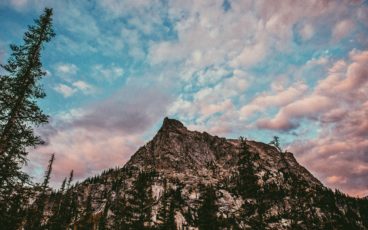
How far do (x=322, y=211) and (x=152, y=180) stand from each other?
2683 inches

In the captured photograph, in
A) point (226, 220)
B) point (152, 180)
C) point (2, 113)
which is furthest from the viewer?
point (152, 180)

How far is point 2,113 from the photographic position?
20.8 metres

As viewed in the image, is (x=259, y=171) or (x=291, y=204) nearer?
(x=291, y=204)

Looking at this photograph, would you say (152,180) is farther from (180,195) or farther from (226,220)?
(226,220)

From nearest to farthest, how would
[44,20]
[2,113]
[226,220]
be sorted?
[2,113]
[44,20]
[226,220]

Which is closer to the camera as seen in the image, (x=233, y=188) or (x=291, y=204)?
(x=291, y=204)

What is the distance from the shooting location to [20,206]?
61.4ft

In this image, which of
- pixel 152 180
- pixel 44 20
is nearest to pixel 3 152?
pixel 44 20

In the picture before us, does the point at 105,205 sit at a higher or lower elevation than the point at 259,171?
lower

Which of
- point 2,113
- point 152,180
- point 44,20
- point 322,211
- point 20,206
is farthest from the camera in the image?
point 152,180

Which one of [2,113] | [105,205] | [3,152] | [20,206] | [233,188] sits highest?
[233,188]

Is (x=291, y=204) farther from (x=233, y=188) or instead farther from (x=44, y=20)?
(x=44, y=20)

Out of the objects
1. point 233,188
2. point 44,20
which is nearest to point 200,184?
point 233,188

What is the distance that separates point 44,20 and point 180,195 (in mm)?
101678
